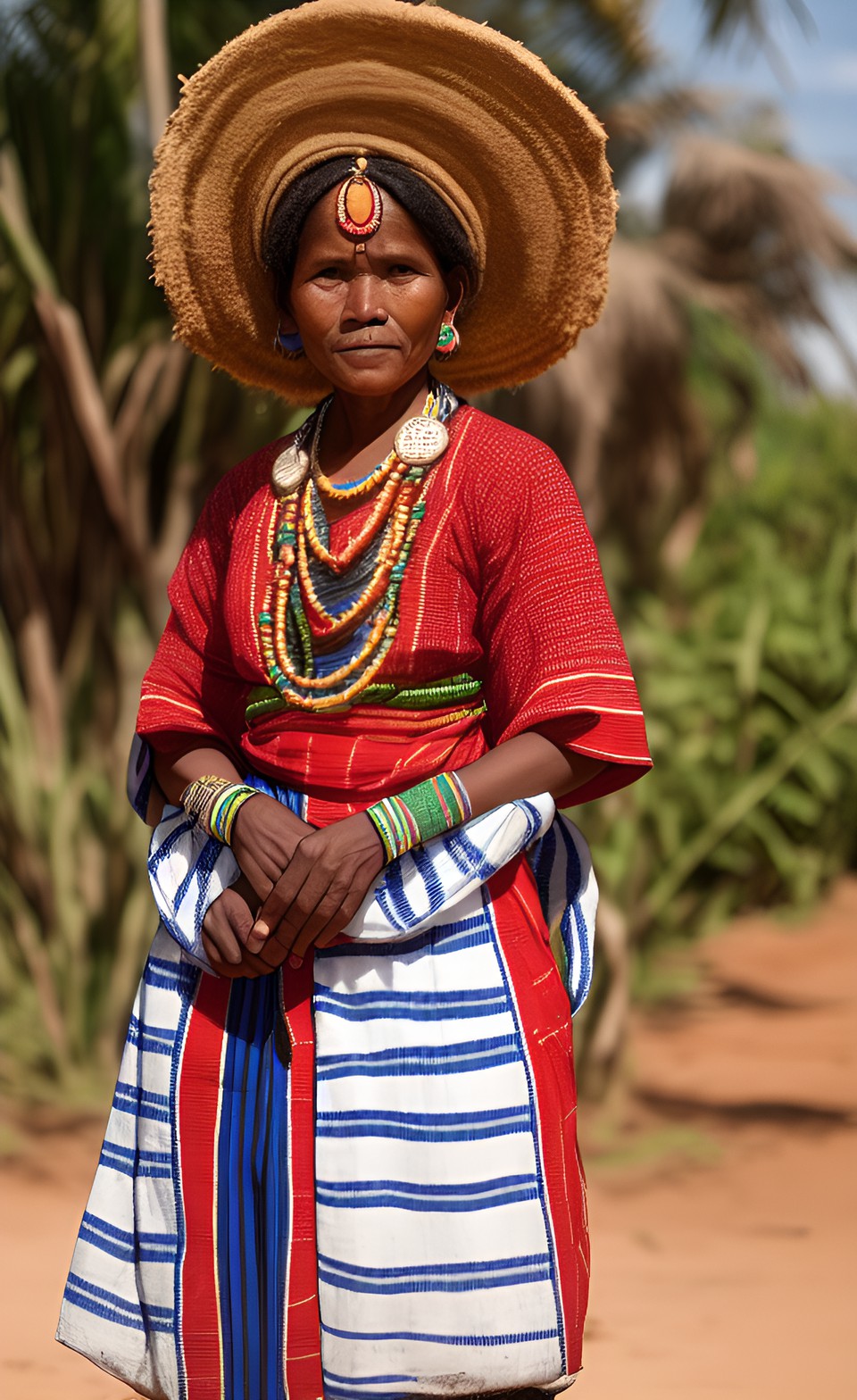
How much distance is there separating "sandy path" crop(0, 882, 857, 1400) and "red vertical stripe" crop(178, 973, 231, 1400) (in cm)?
166

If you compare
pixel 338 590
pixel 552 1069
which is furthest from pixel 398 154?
pixel 552 1069

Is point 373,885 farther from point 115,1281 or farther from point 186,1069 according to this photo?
point 115,1281

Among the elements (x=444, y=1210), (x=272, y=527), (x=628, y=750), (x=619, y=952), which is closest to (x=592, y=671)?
(x=628, y=750)

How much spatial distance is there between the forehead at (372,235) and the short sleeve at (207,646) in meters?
0.35

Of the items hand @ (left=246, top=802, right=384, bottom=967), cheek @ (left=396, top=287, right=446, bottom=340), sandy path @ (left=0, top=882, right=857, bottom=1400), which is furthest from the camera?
sandy path @ (left=0, top=882, right=857, bottom=1400)

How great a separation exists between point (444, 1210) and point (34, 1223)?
9.27 feet

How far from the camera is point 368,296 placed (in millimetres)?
1881

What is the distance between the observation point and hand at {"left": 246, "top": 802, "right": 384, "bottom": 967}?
180cm

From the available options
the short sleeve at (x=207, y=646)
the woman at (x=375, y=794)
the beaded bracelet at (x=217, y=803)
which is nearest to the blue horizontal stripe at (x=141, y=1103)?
the woman at (x=375, y=794)

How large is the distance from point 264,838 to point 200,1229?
0.51m

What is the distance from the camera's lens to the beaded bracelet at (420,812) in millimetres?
1809

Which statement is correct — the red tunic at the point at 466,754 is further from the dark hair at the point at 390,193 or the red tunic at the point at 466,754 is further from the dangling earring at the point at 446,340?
the dark hair at the point at 390,193

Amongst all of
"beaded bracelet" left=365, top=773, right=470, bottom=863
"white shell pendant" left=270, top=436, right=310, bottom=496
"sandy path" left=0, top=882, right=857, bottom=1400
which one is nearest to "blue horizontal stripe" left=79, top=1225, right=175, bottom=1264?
"beaded bracelet" left=365, top=773, right=470, bottom=863

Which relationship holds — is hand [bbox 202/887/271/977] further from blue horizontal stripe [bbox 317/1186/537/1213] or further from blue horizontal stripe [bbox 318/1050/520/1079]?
blue horizontal stripe [bbox 317/1186/537/1213]
